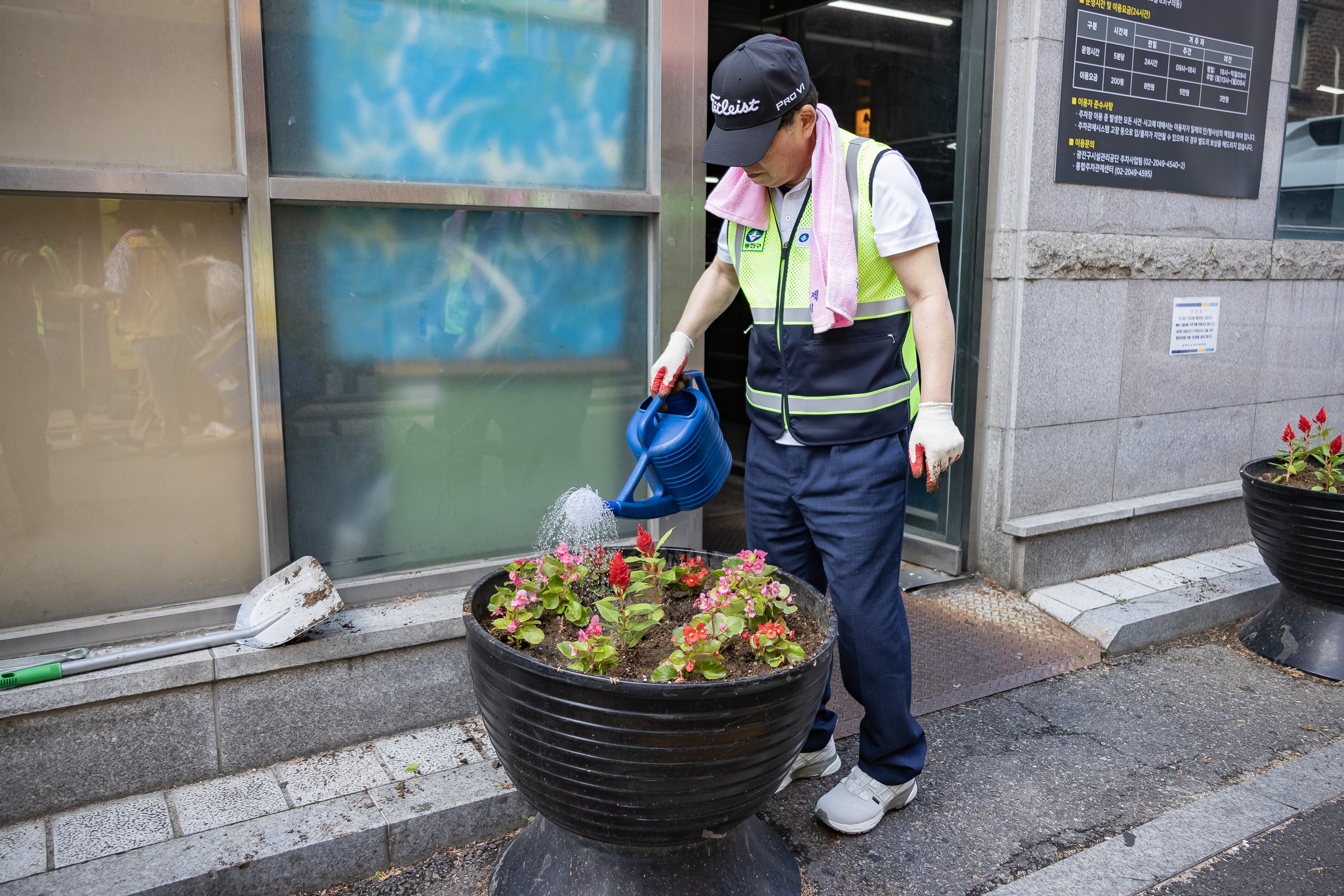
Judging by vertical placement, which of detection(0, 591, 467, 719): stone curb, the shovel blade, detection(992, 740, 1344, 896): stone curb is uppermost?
the shovel blade

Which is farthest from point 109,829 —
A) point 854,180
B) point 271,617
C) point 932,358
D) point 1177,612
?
point 1177,612

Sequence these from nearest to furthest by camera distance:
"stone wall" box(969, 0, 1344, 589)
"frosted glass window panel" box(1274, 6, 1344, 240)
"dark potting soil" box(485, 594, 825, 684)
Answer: "dark potting soil" box(485, 594, 825, 684) → "stone wall" box(969, 0, 1344, 589) → "frosted glass window panel" box(1274, 6, 1344, 240)

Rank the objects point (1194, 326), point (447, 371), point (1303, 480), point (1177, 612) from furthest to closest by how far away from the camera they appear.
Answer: point (1194, 326), point (1177, 612), point (1303, 480), point (447, 371)

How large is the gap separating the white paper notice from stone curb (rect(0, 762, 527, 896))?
14.4 ft

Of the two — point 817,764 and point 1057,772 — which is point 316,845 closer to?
point 817,764

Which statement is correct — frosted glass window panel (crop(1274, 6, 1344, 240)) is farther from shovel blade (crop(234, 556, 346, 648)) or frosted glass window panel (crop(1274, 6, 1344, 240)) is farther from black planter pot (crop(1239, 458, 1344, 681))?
shovel blade (crop(234, 556, 346, 648))

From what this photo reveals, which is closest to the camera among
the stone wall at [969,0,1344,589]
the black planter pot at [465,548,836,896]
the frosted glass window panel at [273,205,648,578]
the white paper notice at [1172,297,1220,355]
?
the black planter pot at [465,548,836,896]

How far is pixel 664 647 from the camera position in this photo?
2340mm

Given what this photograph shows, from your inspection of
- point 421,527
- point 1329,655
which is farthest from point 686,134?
point 1329,655

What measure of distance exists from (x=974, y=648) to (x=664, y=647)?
8.21 ft

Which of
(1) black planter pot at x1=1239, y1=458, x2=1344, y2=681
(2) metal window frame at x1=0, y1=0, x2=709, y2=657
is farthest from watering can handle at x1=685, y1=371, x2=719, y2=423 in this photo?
(1) black planter pot at x1=1239, y1=458, x2=1344, y2=681

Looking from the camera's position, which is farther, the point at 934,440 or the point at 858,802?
the point at 858,802

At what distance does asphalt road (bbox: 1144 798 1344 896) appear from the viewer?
285cm

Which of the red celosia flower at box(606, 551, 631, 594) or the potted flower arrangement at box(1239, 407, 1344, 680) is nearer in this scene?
the red celosia flower at box(606, 551, 631, 594)
